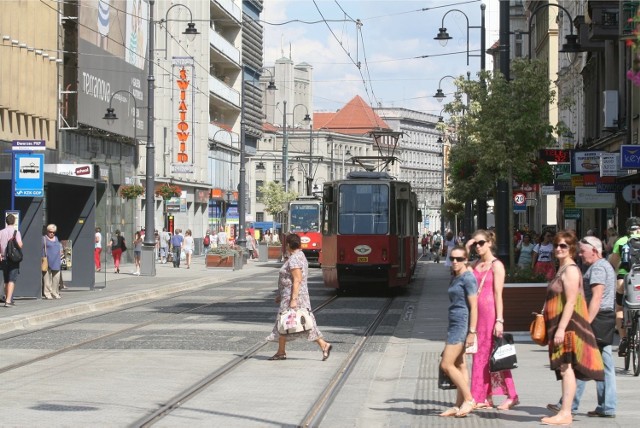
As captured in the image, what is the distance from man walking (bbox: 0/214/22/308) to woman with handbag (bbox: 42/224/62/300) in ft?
8.01

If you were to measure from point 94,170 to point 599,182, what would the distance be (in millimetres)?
13718

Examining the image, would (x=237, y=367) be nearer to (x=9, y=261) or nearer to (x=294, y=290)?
(x=294, y=290)

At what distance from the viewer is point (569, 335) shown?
37.8ft

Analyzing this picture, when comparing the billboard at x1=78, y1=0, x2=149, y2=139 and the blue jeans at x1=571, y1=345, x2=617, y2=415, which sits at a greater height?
the billboard at x1=78, y1=0, x2=149, y2=139

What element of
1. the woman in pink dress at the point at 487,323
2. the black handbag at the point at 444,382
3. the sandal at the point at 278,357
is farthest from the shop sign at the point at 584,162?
the black handbag at the point at 444,382

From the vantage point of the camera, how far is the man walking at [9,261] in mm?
27688

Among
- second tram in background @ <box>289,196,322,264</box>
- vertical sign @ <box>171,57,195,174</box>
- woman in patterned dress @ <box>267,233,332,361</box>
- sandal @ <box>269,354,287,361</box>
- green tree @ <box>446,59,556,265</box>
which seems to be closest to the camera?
woman in patterned dress @ <box>267,233,332,361</box>

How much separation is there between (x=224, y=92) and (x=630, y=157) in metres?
62.6

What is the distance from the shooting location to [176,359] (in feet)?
58.6

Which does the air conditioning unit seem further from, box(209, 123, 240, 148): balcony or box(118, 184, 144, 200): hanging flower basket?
box(209, 123, 240, 148): balcony

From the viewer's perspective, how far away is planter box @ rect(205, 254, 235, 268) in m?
55.2

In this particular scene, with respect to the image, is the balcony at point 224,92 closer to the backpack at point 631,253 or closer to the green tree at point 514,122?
the green tree at point 514,122

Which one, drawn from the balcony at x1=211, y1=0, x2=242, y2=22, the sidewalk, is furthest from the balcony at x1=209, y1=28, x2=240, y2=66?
the sidewalk

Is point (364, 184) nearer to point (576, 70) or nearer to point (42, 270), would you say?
point (42, 270)
